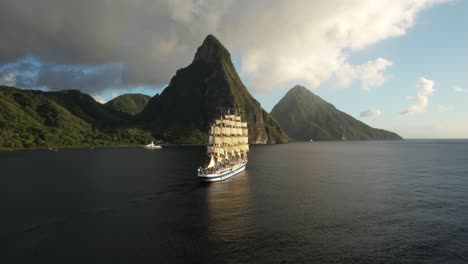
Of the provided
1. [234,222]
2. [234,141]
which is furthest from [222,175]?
[234,222]

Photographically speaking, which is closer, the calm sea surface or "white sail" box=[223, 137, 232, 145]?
the calm sea surface

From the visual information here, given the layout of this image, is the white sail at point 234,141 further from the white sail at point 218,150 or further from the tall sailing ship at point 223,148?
the white sail at point 218,150

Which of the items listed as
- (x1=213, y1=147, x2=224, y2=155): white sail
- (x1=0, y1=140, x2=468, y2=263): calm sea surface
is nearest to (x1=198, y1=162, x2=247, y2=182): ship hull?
(x1=0, y1=140, x2=468, y2=263): calm sea surface

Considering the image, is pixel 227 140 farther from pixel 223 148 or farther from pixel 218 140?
pixel 218 140

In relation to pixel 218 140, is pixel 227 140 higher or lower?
higher

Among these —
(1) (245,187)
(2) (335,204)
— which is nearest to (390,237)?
(2) (335,204)

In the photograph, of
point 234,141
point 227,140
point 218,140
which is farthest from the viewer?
point 234,141

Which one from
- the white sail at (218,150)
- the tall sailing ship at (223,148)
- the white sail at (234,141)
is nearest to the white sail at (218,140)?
the tall sailing ship at (223,148)

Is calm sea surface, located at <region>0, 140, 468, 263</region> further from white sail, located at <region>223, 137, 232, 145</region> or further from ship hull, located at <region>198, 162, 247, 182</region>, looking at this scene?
white sail, located at <region>223, 137, 232, 145</region>
